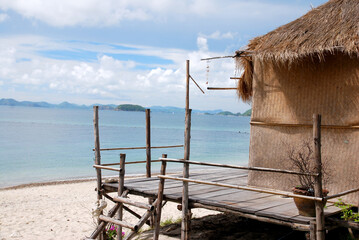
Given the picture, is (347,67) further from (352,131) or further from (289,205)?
(289,205)

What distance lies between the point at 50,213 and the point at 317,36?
315 inches

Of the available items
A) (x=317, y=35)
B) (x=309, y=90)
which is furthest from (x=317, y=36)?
(x=309, y=90)

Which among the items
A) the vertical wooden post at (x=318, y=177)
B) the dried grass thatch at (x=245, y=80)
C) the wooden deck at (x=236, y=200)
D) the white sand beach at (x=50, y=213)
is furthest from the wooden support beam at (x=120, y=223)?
the dried grass thatch at (x=245, y=80)

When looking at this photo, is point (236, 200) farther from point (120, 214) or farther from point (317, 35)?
point (317, 35)

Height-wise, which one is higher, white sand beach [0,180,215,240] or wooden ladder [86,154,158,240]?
wooden ladder [86,154,158,240]

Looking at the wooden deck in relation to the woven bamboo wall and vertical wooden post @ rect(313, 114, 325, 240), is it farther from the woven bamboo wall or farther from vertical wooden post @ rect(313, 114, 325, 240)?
the woven bamboo wall

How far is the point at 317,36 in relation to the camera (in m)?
5.36

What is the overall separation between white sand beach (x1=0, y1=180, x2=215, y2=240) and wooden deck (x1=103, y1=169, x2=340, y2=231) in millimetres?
1107

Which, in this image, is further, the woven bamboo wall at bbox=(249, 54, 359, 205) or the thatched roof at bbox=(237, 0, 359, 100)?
the woven bamboo wall at bbox=(249, 54, 359, 205)

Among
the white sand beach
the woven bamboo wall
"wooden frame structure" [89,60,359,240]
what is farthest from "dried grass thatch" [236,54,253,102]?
the white sand beach

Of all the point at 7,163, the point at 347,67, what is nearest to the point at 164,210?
the point at 347,67

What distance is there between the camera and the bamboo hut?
519cm

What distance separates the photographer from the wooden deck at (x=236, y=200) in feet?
14.8

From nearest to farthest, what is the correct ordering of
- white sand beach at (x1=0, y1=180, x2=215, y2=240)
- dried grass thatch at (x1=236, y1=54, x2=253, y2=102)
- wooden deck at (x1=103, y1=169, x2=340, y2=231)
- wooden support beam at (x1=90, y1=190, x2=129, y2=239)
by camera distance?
wooden deck at (x1=103, y1=169, x2=340, y2=231) → wooden support beam at (x1=90, y1=190, x2=129, y2=239) → dried grass thatch at (x1=236, y1=54, x2=253, y2=102) → white sand beach at (x1=0, y1=180, x2=215, y2=240)
